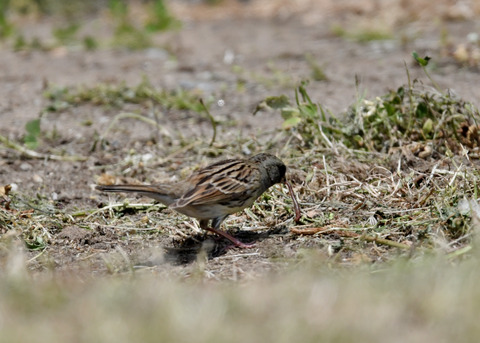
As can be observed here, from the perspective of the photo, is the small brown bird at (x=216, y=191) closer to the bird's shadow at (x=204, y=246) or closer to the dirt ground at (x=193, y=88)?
A: the bird's shadow at (x=204, y=246)

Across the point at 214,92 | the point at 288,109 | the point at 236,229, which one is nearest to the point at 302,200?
the point at 236,229

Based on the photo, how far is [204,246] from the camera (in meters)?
6.44

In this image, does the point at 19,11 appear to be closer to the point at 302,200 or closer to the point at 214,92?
the point at 214,92

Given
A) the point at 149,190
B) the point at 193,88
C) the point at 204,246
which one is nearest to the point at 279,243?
the point at 204,246

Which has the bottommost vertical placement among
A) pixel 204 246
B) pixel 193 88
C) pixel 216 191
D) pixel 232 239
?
pixel 204 246

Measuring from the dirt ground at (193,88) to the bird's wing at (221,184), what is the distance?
42cm

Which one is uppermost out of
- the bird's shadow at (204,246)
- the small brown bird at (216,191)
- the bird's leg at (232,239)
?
the small brown bird at (216,191)

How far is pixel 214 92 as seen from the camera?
Answer: 10617mm

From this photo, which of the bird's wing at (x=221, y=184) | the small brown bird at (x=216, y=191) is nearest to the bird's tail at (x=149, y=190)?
the small brown bird at (x=216, y=191)

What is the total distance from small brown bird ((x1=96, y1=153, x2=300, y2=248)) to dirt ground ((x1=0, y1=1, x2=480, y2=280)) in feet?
0.96

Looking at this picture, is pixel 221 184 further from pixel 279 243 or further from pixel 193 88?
pixel 193 88

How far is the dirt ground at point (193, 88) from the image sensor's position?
6387 mm

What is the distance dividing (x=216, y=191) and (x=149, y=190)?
1.70 ft

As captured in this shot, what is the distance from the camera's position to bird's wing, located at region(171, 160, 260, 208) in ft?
20.1
